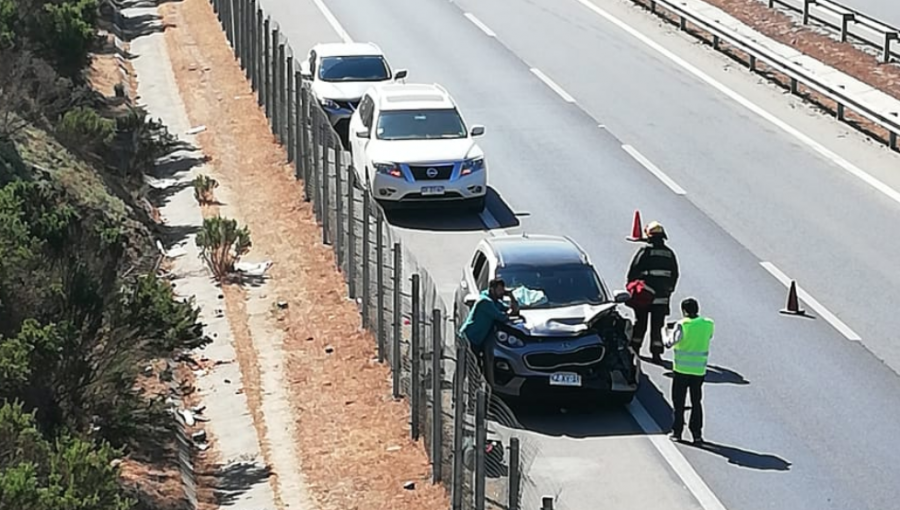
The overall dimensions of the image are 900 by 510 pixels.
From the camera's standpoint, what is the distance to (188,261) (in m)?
24.5

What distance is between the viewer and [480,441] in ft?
43.1

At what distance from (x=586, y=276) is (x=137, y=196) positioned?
1155 centimetres

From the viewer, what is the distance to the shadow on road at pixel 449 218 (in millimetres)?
25094

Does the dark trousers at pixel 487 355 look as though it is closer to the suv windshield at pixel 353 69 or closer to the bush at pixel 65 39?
the suv windshield at pixel 353 69

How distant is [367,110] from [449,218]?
2883 mm

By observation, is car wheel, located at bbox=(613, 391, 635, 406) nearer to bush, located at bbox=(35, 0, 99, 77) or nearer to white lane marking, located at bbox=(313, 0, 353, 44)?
bush, located at bbox=(35, 0, 99, 77)

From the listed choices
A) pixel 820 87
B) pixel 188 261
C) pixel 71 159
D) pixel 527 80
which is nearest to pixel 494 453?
pixel 188 261

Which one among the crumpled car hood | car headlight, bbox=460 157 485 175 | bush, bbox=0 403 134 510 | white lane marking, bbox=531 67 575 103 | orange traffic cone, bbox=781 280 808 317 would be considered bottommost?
white lane marking, bbox=531 67 575 103

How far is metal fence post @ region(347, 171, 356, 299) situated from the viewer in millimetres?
20938

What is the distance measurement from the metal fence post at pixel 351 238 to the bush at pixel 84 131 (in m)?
7.93

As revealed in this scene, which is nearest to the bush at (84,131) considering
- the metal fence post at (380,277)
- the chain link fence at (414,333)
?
the chain link fence at (414,333)

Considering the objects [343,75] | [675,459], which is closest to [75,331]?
[675,459]

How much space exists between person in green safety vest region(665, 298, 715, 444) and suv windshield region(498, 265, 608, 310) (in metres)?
1.64

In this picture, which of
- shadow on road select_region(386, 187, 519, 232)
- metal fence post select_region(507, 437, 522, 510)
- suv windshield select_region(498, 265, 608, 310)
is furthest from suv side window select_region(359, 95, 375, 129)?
metal fence post select_region(507, 437, 522, 510)
